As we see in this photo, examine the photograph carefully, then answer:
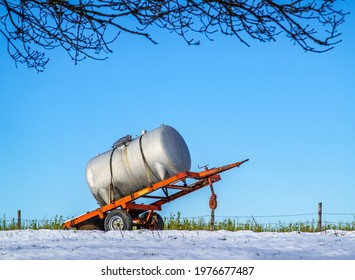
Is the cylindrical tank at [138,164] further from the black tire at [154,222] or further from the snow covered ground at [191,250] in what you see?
the snow covered ground at [191,250]

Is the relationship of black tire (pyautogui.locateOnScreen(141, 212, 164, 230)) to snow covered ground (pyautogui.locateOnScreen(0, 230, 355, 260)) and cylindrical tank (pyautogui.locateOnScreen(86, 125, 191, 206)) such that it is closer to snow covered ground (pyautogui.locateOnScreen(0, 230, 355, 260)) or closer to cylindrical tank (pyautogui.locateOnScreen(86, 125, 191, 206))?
cylindrical tank (pyautogui.locateOnScreen(86, 125, 191, 206))

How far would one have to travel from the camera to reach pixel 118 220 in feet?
47.0

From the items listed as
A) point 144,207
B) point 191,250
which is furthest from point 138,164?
point 191,250

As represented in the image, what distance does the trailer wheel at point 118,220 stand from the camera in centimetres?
1406

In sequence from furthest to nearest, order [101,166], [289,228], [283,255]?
1. [289,228]
2. [101,166]
3. [283,255]

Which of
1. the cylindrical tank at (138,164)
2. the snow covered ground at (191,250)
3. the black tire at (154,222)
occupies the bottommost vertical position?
the snow covered ground at (191,250)

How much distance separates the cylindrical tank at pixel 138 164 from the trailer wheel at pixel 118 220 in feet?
1.92

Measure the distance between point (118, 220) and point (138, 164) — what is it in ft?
4.82

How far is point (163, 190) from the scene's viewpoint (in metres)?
14.5

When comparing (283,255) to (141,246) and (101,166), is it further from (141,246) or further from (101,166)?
(101,166)

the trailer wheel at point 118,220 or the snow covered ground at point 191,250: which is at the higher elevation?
the trailer wheel at point 118,220
